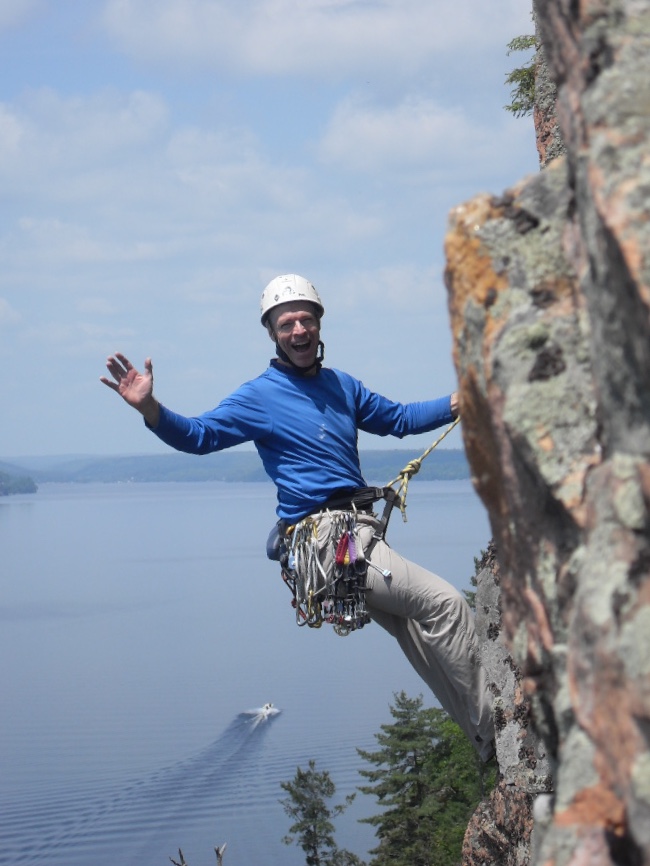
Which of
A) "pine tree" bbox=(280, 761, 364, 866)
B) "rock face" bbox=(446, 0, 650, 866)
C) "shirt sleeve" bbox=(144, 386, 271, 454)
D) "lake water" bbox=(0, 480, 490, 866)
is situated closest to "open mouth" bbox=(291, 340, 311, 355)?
"shirt sleeve" bbox=(144, 386, 271, 454)

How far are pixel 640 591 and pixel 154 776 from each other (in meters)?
60.7

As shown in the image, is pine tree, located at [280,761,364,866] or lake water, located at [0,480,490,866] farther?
lake water, located at [0,480,490,866]

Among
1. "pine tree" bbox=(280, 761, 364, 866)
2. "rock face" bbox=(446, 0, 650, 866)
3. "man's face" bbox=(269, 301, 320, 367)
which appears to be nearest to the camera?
"rock face" bbox=(446, 0, 650, 866)

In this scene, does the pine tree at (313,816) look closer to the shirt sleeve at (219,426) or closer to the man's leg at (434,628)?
the man's leg at (434,628)

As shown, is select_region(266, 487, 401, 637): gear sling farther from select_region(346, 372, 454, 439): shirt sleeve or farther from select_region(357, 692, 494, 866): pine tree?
select_region(357, 692, 494, 866): pine tree

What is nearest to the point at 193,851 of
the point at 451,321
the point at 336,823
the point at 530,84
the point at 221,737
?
the point at 336,823

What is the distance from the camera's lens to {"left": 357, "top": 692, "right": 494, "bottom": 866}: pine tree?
39406mm

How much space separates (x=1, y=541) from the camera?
194875 mm

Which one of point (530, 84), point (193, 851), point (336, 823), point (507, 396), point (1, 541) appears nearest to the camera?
point (507, 396)

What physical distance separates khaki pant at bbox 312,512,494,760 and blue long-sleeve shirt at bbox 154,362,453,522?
237 mm

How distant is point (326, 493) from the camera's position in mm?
6988

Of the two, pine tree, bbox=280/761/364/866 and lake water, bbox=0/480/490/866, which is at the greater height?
lake water, bbox=0/480/490/866

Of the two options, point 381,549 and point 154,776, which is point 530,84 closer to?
point 381,549

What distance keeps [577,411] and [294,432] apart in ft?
12.8
